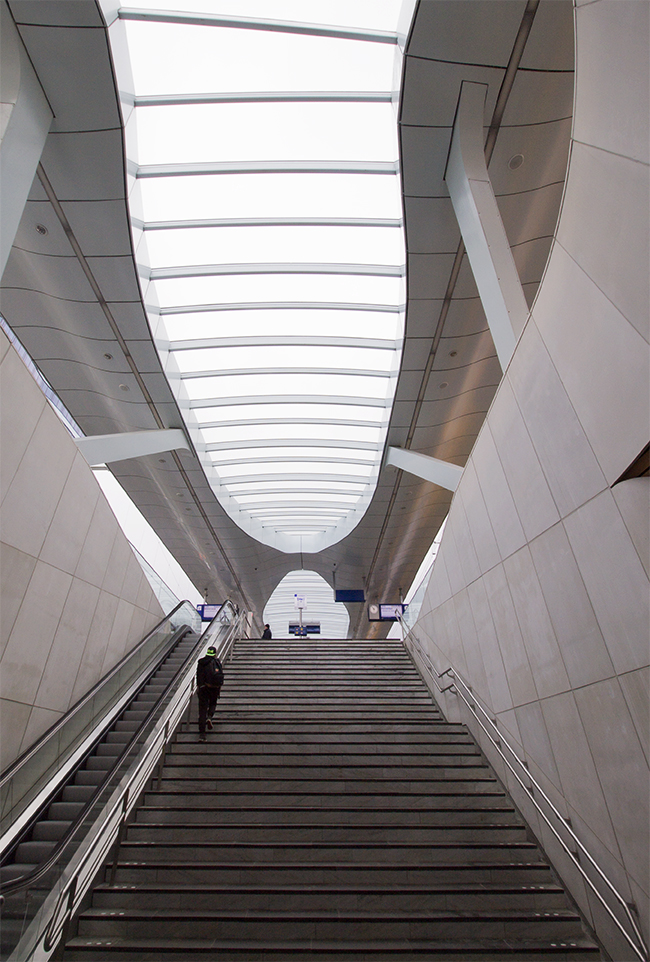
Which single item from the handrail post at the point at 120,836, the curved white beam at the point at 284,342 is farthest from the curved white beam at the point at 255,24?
the handrail post at the point at 120,836

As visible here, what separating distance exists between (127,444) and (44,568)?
5.27 meters

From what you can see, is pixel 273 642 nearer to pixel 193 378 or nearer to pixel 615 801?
pixel 193 378

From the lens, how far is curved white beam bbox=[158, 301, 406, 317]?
10.1 metres

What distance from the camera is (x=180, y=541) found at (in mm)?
22234

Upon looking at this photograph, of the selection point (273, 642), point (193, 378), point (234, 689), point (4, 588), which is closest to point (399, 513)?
point (273, 642)

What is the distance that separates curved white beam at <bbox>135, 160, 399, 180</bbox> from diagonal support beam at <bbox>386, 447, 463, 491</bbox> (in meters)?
4.94

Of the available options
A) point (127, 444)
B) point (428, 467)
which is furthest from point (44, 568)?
point (428, 467)

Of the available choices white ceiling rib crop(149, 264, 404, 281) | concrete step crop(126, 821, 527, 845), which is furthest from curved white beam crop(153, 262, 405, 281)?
concrete step crop(126, 821, 527, 845)

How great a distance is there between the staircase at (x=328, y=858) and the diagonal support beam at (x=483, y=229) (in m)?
4.60

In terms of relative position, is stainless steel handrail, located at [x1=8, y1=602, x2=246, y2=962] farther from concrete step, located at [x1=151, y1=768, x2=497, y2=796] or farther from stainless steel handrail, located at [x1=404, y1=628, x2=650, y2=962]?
stainless steel handrail, located at [x1=404, y1=628, x2=650, y2=962]

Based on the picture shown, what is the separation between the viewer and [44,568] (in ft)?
20.0

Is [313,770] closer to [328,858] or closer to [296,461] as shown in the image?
[328,858]

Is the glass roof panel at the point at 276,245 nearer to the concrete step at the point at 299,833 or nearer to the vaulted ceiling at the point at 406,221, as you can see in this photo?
the vaulted ceiling at the point at 406,221

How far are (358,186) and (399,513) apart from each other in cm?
1249
